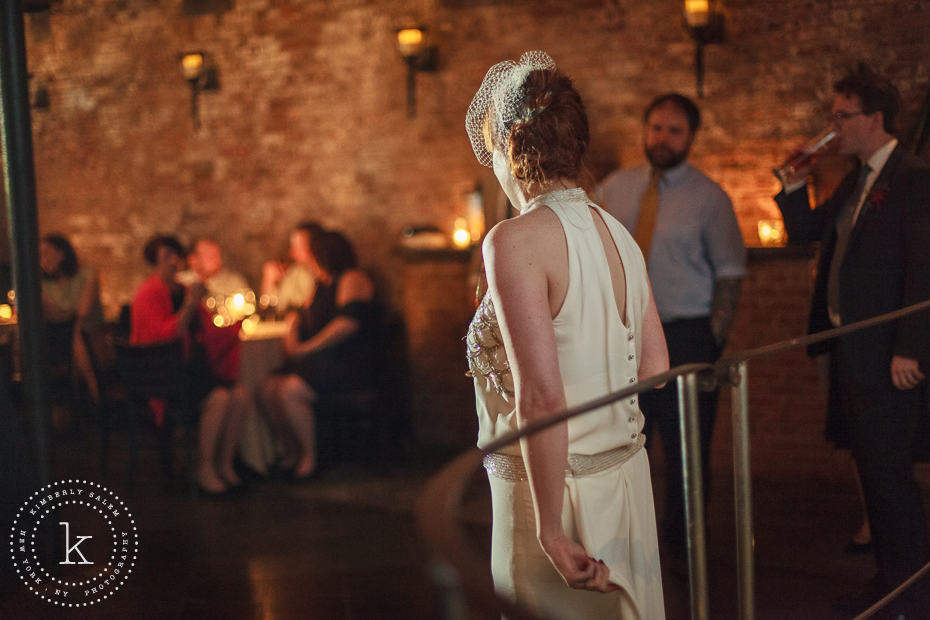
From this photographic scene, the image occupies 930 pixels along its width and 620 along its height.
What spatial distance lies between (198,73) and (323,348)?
2891 millimetres

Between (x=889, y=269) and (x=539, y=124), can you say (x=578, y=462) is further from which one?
(x=889, y=269)

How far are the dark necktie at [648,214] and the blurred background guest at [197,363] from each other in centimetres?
232

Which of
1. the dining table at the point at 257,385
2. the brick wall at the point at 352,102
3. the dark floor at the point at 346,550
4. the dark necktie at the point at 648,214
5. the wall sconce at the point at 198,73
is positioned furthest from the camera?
the wall sconce at the point at 198,73

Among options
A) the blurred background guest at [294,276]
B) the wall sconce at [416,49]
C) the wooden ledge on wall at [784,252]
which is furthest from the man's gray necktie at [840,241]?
the wall sconce at [416,49]

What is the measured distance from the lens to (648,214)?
3695mm

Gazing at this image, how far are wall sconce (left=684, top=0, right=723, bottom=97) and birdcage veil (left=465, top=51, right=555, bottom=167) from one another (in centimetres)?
333

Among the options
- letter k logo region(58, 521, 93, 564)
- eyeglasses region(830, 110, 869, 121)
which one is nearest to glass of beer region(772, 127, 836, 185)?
eyeglasses region(830, 110, 869, 121)

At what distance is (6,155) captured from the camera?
3.58 m

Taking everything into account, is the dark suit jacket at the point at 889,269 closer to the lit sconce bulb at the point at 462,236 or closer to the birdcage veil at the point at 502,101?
the birdcage veil at the point at 502,101

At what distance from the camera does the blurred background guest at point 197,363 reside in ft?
15.9

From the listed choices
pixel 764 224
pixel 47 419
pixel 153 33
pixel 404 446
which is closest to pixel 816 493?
pixel 764 224

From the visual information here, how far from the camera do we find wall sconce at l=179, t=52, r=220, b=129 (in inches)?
274

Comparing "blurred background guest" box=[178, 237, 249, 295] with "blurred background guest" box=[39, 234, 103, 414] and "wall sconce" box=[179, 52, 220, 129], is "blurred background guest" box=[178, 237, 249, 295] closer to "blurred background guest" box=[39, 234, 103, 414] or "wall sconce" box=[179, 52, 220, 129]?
"blurred background guest" box=[39, 234, 103, 414]

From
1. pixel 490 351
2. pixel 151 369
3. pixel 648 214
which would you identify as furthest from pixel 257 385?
pixel 490 351
